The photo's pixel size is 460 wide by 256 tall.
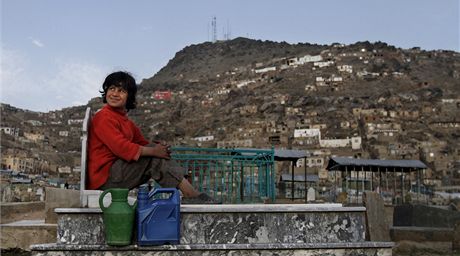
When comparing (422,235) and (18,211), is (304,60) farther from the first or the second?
(422,235)

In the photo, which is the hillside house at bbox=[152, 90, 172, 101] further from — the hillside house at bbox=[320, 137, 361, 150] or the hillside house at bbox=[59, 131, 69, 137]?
the hillside house at bbox=[320, 137, 361, 150]

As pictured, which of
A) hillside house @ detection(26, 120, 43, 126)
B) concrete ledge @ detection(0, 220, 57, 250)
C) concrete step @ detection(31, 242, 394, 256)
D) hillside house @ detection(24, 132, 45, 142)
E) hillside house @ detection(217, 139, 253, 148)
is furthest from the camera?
hillside house @ detection(26, 120, 43, 126)

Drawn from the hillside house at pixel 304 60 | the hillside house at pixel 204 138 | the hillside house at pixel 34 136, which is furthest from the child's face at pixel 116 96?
the hillside house at pixel 304 60

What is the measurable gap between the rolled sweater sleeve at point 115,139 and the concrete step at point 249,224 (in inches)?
23.8

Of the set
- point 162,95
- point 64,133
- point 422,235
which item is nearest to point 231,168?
point 422,235

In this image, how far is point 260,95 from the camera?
136 meters

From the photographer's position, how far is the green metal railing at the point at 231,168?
25.9 ft

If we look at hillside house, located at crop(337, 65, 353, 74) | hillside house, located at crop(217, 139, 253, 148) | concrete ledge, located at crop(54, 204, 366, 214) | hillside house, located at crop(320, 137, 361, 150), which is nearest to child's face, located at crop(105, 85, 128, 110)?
concrete ledge, located at crop(54, 204, 366, 214)

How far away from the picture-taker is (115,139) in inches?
168

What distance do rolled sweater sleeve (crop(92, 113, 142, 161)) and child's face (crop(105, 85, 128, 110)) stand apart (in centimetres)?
21

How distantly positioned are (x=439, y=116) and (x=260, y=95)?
144 feet

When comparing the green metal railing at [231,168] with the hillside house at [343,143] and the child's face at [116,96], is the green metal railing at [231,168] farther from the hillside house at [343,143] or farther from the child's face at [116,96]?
the hillside house at [343,143]

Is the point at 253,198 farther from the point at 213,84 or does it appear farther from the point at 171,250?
the point at 213,84

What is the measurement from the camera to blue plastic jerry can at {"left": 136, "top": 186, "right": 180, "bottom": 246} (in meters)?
3.63
